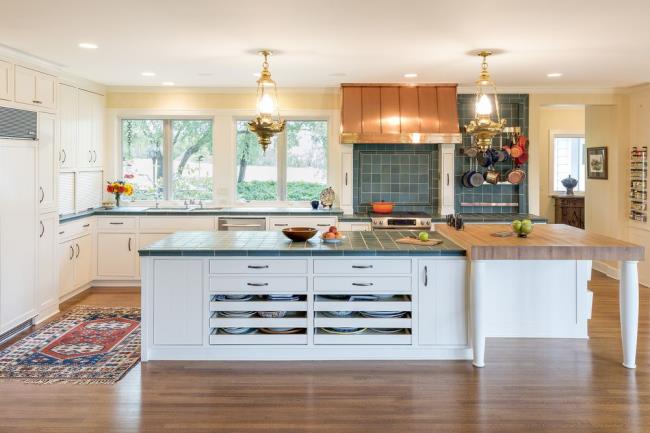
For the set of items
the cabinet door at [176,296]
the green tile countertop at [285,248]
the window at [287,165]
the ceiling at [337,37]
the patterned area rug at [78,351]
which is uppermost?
the ceiling at [337,37]

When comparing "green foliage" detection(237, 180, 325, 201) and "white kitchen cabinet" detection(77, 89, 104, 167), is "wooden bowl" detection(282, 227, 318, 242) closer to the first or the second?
"green foliage" detection(237, 180, 325, 201)

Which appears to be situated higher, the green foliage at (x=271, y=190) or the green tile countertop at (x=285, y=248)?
the green foliage at (x=271, y=190)

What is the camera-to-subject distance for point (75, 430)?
316 centimetres

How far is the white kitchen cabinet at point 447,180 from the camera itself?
283 inches

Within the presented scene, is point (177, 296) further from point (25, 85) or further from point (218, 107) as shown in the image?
point (218, 107)

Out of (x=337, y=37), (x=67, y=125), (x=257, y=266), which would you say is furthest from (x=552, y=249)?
(x=67, y=125)

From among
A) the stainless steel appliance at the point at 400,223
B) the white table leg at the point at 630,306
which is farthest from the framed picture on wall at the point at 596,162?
the white table leg at the point at 630,306

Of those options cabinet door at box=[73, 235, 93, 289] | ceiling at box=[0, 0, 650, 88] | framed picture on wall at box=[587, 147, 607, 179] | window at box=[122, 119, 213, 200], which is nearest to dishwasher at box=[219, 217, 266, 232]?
window at box=[122, 119, 213, 200]

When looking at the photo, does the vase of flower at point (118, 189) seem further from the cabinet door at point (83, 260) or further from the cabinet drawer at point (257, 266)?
the cabinet drawer at point (257, 266)

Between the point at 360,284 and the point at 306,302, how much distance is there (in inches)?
16.1

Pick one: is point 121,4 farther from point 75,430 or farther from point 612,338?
point 612,338

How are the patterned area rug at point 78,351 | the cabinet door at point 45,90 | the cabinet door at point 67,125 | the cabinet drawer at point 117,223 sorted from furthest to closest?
the cabinet drawer at point 117,223 → the cabinet door at point 67,125 → the cabinet door at point 45,90 → the patterned area rug at point 78,351

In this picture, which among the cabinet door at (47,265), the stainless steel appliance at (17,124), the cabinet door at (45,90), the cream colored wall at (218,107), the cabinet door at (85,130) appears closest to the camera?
the stainless steel appliance at (17,124)

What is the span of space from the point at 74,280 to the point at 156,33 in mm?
3141
